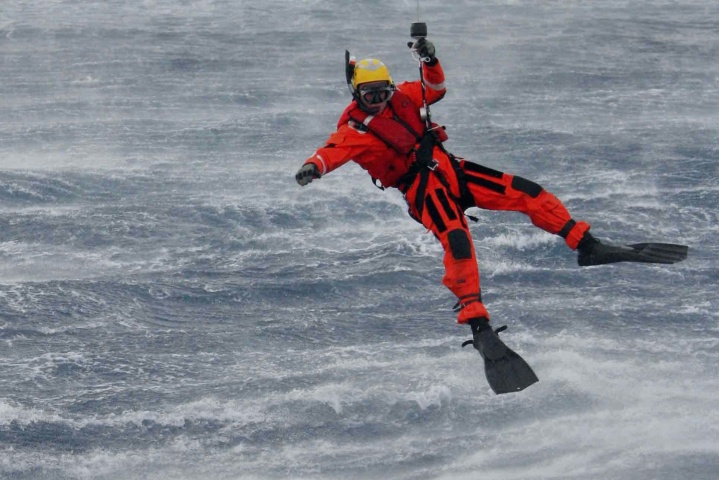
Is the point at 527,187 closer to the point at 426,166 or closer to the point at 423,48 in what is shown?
the point at 426,166

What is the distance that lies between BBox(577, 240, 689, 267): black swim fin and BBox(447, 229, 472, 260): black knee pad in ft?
2.94

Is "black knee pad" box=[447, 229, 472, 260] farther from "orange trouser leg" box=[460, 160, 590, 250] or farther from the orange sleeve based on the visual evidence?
the orange sleeve

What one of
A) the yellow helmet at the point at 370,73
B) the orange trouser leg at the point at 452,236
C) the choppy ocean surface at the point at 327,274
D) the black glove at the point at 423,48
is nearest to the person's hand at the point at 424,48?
the black glove at the point at 423,48

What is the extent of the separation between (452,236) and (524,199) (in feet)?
2.23

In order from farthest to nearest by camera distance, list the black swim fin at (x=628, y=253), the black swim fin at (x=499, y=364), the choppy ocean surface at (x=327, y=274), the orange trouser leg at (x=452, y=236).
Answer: the choppy ocean surface at (x=327, y=274), the black swim fin at (x=628, y=253), the orange trouser leg at (x=452, y=236), the black swim fin at (x=499, y=364)

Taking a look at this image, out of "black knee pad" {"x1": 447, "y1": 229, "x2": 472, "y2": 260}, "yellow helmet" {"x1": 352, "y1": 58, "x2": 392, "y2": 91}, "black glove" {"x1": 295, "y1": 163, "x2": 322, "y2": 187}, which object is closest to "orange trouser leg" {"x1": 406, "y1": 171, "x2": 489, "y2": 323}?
"black knee pad" {"x1": 447, "y1": 229, "x2": 472, "y2": 260}

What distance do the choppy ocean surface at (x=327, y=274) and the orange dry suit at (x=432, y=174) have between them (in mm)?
2545

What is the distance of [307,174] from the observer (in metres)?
7.70

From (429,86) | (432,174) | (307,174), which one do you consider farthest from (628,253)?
(307,174)

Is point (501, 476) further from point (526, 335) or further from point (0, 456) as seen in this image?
point (0, 456)

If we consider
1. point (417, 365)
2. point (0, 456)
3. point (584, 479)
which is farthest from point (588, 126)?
point (0, 456)

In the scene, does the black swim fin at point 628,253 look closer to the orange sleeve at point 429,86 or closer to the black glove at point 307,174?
the orange sleeve at point 429,86

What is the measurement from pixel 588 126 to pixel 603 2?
7.31m

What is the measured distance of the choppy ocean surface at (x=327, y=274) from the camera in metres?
10.1
